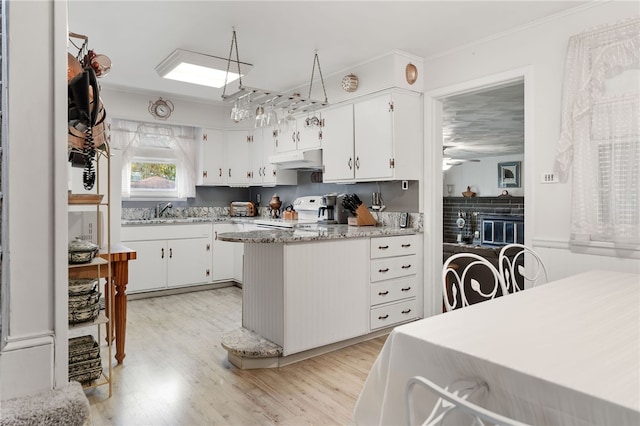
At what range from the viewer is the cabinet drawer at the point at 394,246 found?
3.28m

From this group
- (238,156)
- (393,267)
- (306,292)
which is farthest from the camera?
(238,156)

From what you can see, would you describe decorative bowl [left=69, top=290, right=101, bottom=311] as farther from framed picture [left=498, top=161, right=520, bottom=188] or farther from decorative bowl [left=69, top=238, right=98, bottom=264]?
framed picture [left=498, top=161, right=520, bottom=188]

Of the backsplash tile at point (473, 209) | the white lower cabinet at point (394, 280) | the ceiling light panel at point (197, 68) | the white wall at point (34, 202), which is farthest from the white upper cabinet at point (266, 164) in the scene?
the backsplash tile at point (473, 209)

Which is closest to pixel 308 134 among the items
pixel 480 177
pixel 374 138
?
pixel 374 138

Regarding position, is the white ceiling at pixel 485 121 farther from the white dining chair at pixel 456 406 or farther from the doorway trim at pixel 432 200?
the white dining chair at pixel 456 406

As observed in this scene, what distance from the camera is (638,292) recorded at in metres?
1.67

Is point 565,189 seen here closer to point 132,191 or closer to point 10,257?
A: point 10,257

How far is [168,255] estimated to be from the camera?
4699mm

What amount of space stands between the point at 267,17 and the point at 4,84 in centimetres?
206

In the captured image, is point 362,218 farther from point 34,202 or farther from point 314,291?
point 34,202

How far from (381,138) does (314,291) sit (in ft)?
5.09

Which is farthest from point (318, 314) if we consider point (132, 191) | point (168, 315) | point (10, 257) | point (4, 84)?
point (132, 191)

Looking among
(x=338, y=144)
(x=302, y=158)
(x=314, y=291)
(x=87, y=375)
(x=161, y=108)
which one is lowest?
(x=87, y=375)

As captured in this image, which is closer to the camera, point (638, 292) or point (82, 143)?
point (638, 292)
